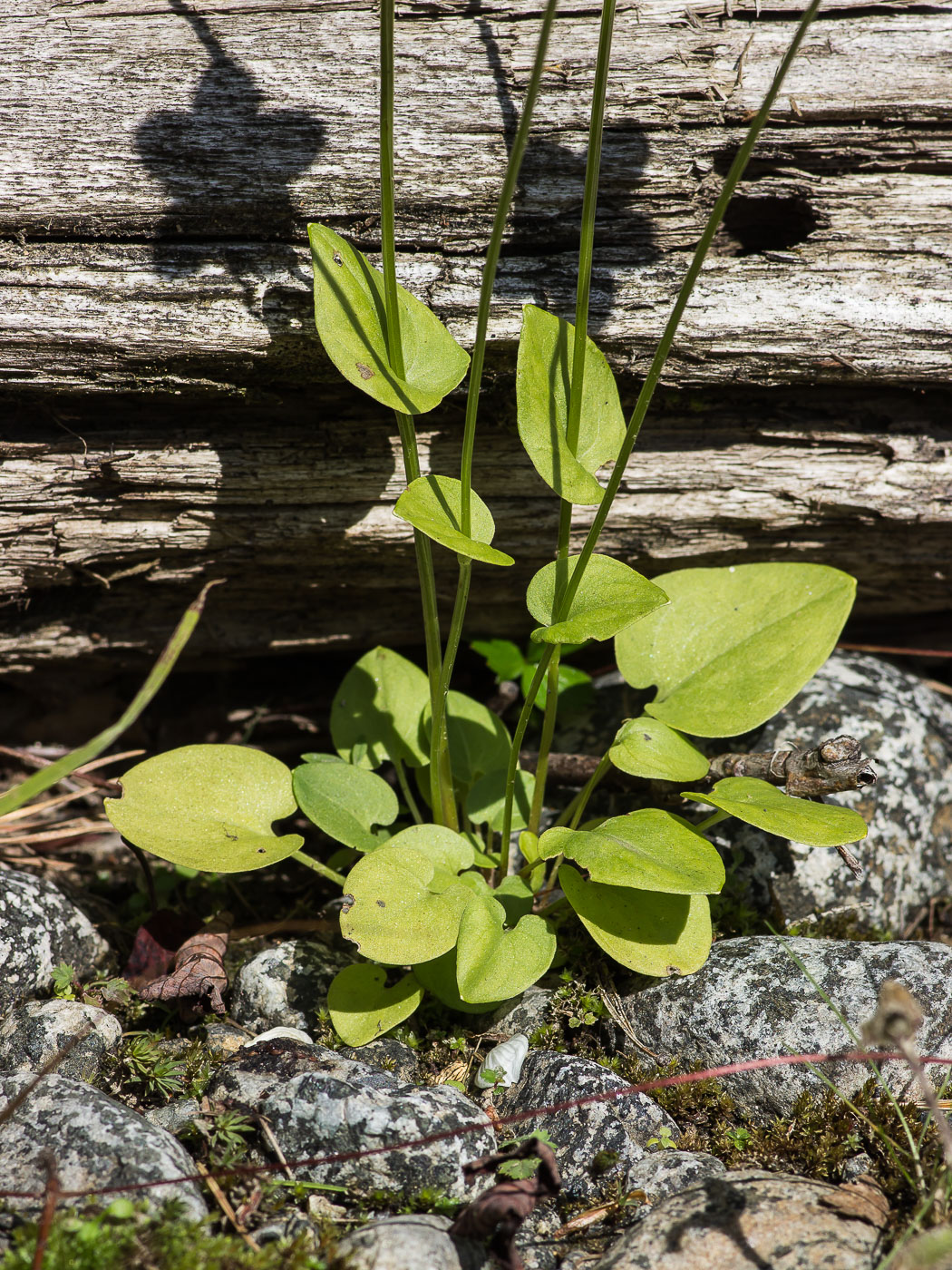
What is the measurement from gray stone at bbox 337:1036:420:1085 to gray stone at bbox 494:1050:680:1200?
194 millimetres

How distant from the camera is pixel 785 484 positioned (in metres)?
2.50

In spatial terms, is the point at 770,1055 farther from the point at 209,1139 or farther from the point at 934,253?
the point at 934,253

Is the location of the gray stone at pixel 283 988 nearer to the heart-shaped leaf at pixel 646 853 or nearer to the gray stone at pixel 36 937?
the gray stone at pixel 36 937

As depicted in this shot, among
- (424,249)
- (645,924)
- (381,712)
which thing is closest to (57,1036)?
(381,712)

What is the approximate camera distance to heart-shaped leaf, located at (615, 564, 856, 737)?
6.79 ft

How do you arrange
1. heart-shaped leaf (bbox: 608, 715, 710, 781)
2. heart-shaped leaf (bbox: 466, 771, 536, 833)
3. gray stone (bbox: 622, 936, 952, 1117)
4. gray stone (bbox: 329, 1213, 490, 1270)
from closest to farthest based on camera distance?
1. gray stone (bbox: 329, 1213, 490, 1270)
2. gray stone (bbox: 622, 936, 952, 1117)
3. heart-shaped leaf (bbox: 608, 715, 710, 781)
4. heart-shaped leaf (bbox: 466, 771, 536, 833)

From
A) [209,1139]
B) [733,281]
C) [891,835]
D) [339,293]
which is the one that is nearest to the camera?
[209,1139]

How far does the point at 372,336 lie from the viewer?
1777 mm

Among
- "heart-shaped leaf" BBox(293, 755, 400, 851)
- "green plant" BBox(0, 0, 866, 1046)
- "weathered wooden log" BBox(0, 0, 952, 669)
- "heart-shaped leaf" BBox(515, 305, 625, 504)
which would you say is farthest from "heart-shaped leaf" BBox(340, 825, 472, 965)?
"weathered wooden log" BBox(0, 0, 952, 669)

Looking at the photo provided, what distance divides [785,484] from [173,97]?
1.83m

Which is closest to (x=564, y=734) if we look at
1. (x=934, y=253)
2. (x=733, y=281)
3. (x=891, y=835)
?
(x=891, y=835)

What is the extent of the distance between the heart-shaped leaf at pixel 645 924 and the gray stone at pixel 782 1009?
126 mm

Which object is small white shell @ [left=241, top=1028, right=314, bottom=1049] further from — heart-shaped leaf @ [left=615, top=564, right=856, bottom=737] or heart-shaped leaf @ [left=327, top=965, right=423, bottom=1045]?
heart-shaped leaf @ [left=615, top=564, right=856, bottom=737]

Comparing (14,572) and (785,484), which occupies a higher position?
(785,484)
